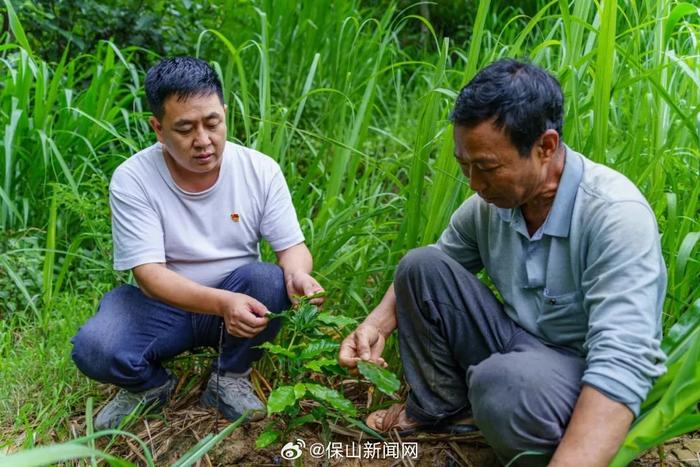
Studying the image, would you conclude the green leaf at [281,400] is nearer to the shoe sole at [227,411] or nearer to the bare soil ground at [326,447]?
the bare soil ground at [326,447]

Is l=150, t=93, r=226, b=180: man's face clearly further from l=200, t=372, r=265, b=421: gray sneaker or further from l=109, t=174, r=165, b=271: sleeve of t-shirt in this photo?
l=200, t=372, r=265, b=421: gray sneaker

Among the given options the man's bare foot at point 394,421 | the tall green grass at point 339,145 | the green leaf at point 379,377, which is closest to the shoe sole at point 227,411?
the man's bare foot at point 394,421

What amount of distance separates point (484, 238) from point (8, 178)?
209 centimetres

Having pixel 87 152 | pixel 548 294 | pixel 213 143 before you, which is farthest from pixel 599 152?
pixel 87 152

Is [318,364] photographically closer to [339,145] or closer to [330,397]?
[330,397]

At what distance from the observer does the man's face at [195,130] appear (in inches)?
97.5

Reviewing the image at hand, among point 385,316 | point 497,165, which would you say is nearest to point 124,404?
point 385,316

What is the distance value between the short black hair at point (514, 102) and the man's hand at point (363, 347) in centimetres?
64

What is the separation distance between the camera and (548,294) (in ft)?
7.13

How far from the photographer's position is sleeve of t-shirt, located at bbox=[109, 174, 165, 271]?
2.52m

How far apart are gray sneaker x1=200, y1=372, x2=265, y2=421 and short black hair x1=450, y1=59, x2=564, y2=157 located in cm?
106

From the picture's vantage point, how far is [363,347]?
91.3 inches

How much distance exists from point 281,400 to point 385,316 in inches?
18.9

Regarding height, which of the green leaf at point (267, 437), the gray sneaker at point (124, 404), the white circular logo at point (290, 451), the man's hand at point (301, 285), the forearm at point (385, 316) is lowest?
the gray sneaker at point (124, 404)
